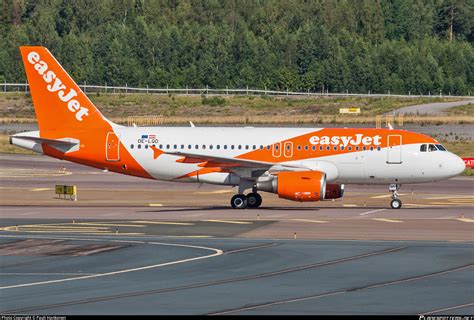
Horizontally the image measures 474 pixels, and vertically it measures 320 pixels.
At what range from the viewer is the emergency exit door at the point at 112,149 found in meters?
58.2

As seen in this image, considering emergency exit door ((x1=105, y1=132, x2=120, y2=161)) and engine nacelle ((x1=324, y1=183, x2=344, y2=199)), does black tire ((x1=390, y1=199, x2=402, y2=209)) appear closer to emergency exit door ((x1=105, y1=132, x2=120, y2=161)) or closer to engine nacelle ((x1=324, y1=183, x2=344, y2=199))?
engine nacelle ((x1=324, y1=183, x2=344, y2=199))

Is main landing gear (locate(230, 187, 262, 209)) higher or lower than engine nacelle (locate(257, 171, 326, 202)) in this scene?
lower

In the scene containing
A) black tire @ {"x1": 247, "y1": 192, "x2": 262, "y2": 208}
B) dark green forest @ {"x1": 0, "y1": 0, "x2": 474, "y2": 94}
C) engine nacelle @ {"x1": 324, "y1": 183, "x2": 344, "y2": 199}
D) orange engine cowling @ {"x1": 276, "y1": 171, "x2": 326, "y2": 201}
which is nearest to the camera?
orange engine cowling @ {"x1": 276, "y1": 171, "x2": 326, "y2": 201}

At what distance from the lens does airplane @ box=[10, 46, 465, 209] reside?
5712cm

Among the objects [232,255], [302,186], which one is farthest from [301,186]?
[232,255]

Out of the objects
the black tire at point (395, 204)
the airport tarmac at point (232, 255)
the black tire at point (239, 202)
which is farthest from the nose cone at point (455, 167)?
the black tire at point (239, 202)

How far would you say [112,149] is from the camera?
191ft

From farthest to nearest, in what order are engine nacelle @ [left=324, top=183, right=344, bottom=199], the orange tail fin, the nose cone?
the orange tail fin
the nose cone
engine nacelle @ [left=324, top=183, right=344, bottom=199]

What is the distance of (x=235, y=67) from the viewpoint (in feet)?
550

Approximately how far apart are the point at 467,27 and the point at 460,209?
149954mm

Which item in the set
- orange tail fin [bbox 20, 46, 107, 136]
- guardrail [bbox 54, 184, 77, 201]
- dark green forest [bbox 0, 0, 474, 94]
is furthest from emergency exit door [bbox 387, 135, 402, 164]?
dark green forest [bbox 0, 0, 474, 94]

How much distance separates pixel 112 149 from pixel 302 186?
10988 millimetres

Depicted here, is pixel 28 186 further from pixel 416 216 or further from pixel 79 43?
pixel 79 43

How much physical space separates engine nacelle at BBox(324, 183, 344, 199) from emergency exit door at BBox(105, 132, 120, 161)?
11.5 meters
